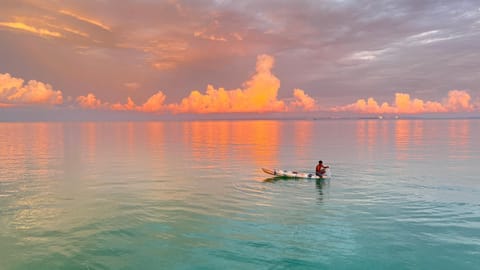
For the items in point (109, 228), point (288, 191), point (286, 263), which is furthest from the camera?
point (288, 191)

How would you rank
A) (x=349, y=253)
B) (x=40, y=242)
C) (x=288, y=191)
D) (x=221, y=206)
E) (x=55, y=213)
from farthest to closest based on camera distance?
(x=288, y=191), (x=221, y=206), (x=55, y=213), (x=40, y=242), (x=349, y=253)

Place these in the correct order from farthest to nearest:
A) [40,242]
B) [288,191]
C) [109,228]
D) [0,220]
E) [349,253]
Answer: [288,191] < [0,220] < [109,228] < [40,242] < [349,253]

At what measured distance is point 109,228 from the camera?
81.8ft

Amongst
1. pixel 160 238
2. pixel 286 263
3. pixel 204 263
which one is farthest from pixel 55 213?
pixel 286 263

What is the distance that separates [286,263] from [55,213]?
19.9m

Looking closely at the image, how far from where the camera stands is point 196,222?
26.3 meters

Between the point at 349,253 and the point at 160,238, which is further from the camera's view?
the point at 160,238

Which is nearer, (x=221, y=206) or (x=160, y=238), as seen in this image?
(x=160, y=238)

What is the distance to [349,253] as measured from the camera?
2053 centimetres

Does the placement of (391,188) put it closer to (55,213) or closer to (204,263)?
(204,263)

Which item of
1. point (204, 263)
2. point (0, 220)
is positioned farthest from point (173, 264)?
point (0, 220)

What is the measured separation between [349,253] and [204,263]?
28.0 ft

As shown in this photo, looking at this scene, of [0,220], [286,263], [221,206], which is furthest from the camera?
[221,206]

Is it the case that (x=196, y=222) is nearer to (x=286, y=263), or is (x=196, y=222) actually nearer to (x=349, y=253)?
(x=286, y=263)
